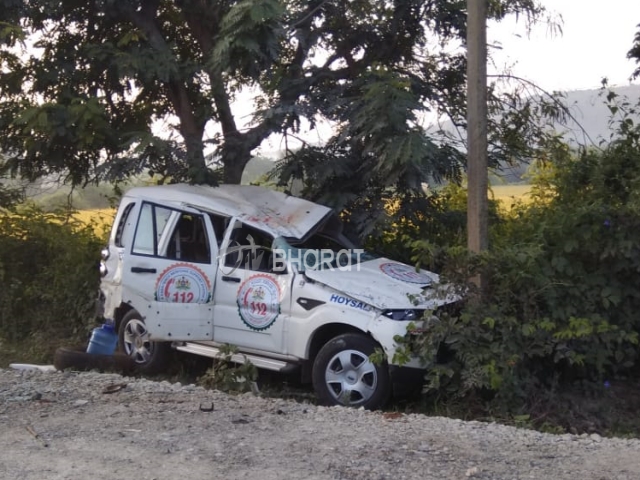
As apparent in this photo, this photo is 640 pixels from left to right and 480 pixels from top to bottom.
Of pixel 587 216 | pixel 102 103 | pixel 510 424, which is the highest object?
pixel 102 103

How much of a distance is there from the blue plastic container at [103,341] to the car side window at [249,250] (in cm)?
181

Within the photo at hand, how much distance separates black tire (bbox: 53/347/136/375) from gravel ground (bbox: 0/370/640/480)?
175 centimetres

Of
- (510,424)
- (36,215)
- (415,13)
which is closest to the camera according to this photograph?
(510,424)

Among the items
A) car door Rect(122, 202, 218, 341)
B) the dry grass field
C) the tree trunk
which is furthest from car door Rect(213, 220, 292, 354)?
the dry grass field

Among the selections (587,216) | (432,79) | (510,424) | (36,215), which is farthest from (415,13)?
(36,215)

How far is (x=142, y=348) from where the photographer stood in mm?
8562

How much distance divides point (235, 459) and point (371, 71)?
552 centimetres

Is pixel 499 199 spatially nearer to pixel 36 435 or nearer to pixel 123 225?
pixel 123 225

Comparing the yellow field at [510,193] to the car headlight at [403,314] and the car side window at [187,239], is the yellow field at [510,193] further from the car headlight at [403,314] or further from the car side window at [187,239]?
the car side window at [187,239]

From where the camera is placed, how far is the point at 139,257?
325 inches

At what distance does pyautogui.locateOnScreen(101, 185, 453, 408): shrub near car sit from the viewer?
6.89 m

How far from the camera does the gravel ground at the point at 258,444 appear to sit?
470 centimetres

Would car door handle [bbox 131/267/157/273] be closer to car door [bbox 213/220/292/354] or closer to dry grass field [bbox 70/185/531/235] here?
car door [bbox 213/220/292/354]

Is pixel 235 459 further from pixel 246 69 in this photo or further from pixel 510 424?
pixel 246 69
